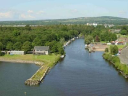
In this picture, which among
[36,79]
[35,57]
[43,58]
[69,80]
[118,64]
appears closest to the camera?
[36,79]

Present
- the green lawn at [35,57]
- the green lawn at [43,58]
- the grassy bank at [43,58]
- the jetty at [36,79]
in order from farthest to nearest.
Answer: the green lawn at [35,57]
the green lawn at [43,58]
the grassy bank at [43,58]
the jetty at [36,79]

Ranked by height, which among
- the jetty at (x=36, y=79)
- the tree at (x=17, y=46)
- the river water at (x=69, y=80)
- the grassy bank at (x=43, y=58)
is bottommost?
the river water at (x=69, y=80)

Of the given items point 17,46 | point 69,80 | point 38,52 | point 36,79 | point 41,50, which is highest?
point 17,46

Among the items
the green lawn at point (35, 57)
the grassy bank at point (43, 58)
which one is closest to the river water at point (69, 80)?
the grassy bank at point (43, 58)

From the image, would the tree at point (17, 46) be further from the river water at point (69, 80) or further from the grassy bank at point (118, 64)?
the grassy bank at point (118, 64)

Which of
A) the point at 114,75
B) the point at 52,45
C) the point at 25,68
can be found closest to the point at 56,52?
the point at 52,45

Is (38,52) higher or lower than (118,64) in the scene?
higher

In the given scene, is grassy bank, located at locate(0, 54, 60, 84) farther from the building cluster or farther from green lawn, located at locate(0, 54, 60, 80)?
the building cluster

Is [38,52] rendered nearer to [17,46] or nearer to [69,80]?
[17,46]

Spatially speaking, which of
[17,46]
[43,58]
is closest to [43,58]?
[43,58]
